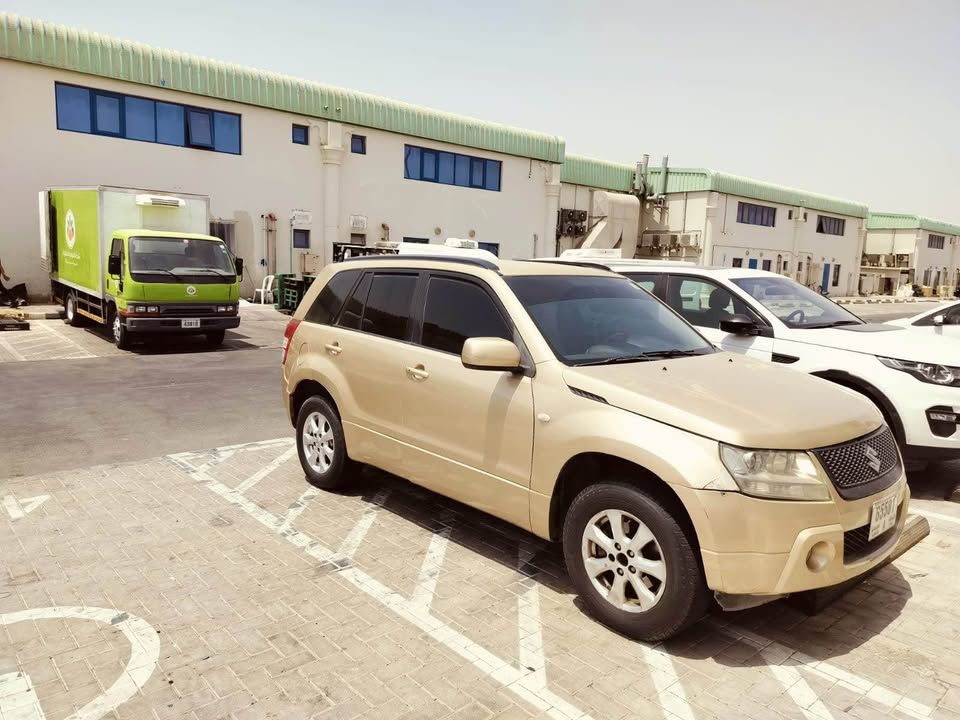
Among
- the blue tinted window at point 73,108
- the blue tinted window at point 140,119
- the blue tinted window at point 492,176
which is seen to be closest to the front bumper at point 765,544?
→ the blue tinted window at point 73,108

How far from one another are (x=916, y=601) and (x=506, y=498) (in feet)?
8.50

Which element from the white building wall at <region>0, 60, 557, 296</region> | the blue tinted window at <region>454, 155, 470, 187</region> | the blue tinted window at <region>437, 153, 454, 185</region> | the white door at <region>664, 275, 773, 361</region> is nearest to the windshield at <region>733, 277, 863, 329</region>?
the white door at <region>664, 275, 773, 361</region>

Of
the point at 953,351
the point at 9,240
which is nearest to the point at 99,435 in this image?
the point at 953,351

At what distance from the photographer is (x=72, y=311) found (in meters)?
16.6

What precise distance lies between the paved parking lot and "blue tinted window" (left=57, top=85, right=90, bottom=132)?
19295mm

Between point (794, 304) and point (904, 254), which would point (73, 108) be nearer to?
point (794, 304)

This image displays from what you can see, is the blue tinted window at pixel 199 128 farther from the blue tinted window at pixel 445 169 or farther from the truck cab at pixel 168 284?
the truck cab at pixel 168 284

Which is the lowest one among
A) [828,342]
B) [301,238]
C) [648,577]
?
[648,577]

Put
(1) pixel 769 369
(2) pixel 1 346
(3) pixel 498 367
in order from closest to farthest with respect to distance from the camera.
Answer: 1. (3) pixel 498 367
2. (1) pixel 769 369
3. (2) pixel 1 346

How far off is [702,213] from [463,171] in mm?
16046

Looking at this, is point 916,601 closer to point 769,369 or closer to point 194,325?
point 769,369

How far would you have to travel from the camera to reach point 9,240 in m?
20.1

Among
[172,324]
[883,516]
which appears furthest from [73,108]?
[883,516]

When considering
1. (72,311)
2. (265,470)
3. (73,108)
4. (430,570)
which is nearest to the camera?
(430,570)
